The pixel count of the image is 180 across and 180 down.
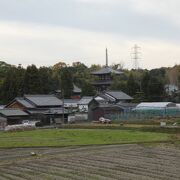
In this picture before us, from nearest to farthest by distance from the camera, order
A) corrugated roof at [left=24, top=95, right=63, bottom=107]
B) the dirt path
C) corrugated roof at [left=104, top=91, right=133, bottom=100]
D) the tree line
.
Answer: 1. the dirt path
2. corrugated roof at [left=24, top=95, right=63, bottom=107]
3. the tree line
4. corrugated roof at [left=104, top=91, right=133, bottom=100]

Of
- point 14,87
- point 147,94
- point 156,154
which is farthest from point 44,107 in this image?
point 156,154

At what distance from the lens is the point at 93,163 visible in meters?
21.1

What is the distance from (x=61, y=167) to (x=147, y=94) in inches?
2292

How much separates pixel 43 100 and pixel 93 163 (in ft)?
148

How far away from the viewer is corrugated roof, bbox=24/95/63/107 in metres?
64.0

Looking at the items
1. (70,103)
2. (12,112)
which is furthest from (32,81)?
(12,112)

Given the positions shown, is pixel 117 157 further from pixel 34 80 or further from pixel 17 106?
pixel 34 80

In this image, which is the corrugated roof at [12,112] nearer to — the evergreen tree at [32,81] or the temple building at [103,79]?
the evergreen tree at [32,81]

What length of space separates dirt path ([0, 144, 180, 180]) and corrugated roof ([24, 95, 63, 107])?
3593 centimetres

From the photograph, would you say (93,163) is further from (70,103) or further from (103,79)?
(103,79)

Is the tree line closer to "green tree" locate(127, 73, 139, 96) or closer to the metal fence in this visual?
"green tree" locate(127, 73, 139, 96)

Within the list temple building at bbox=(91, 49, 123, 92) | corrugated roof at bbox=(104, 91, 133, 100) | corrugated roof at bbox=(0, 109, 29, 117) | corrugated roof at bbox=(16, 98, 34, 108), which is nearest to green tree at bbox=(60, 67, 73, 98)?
corrugated roof at bbox=(104, 91, 133, 100)

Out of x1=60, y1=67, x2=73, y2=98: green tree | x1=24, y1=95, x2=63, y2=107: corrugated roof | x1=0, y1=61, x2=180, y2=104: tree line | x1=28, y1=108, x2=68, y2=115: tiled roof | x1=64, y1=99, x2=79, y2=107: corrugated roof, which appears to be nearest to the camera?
x1=28, y1=108, x2=68, y2=115: tiled roof

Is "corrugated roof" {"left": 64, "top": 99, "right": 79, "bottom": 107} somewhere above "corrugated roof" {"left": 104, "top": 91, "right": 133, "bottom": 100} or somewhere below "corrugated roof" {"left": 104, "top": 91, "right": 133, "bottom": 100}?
below
